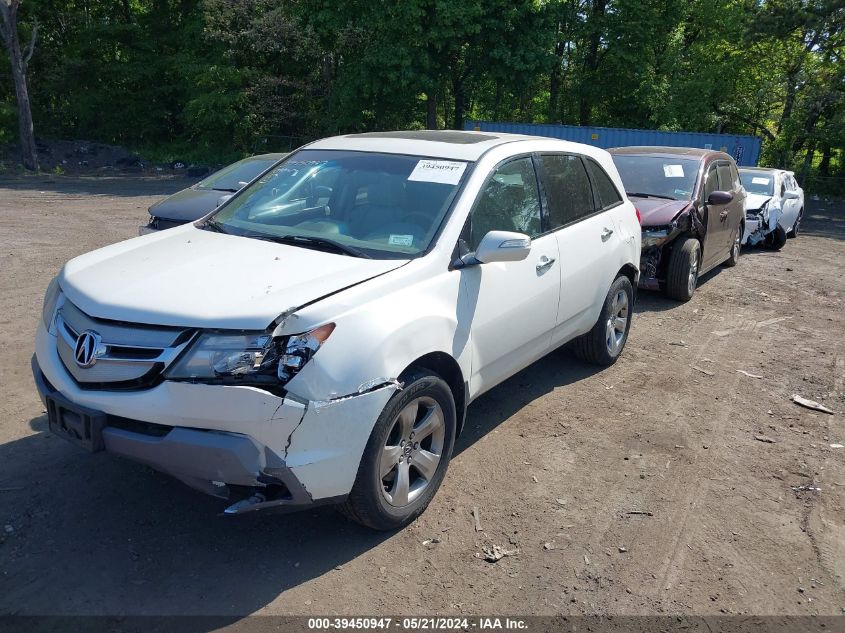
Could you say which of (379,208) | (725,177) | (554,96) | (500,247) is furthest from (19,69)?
(500,247)

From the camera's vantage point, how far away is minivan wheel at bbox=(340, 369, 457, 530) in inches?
128

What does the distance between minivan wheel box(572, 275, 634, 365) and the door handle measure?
1.17m

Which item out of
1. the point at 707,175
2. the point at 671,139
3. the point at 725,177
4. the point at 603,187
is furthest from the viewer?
the point at 671,139

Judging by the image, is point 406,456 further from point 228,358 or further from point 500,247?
point 500,247

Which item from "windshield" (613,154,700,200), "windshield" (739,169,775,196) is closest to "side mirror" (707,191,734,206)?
"windshield" (613,154,700,200)

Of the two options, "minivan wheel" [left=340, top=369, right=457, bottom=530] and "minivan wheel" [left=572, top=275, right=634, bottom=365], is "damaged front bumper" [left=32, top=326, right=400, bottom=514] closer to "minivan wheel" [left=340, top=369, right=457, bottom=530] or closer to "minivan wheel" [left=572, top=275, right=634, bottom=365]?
"minivan wheel" [left=340, top=369, right=457, bottom=530]

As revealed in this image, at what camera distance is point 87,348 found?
3127 mm

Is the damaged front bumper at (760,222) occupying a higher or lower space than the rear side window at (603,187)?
lower

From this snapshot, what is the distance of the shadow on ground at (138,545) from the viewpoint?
3.01 m

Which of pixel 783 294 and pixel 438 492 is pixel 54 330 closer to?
pixel 438 492

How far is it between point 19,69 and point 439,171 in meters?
26.6

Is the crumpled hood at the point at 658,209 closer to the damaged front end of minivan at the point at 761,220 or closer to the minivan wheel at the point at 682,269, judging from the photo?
the minivan wheel at the point at 682,269

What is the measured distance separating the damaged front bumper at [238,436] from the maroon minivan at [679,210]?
619 cm

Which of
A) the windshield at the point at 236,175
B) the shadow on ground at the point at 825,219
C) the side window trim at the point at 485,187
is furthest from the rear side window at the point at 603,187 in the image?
the shadow on ground at the point at 825,219
